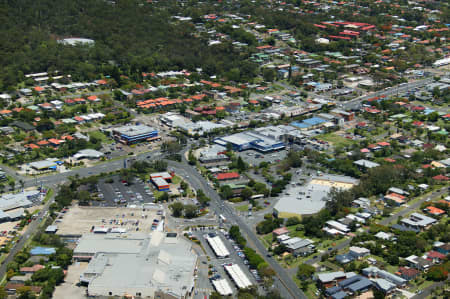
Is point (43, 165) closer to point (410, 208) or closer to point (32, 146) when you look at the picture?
point (32, 146)

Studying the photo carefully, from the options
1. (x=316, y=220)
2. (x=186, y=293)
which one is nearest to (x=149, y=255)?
(x=186, y=293)

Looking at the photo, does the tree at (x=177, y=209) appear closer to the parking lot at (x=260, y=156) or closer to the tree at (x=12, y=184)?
the parking lot at (x=260, y=156)

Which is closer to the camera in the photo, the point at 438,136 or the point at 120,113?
the point at 438,136

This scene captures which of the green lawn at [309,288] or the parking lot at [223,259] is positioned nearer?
the green lawn at [309,288]

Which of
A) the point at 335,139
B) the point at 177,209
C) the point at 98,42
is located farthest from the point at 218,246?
the point at 98,42

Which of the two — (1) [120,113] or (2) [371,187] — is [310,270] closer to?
(2) [371,187]

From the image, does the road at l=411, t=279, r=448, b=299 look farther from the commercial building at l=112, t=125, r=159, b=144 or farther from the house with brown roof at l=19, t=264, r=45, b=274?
the commercial building at l=112, t=125, r=159, b=144

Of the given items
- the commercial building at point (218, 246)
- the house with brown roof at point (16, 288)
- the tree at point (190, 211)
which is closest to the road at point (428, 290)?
the commercial building at point (218, 246)
